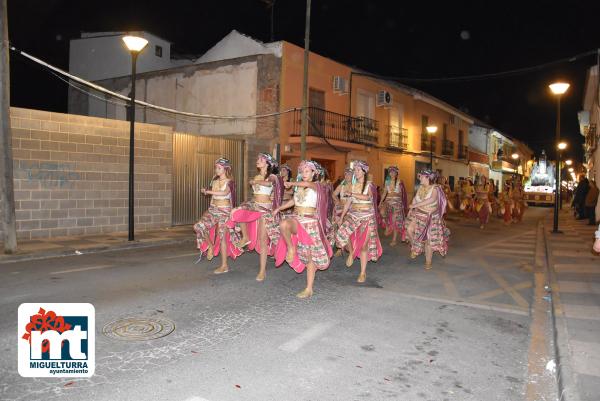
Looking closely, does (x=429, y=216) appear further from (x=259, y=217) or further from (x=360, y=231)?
(x=259, y=217)

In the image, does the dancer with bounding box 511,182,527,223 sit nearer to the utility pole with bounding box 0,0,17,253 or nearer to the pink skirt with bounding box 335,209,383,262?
the pink skirt with bounding box 335,209,383,262

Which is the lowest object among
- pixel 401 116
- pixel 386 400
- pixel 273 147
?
pixel 386 400

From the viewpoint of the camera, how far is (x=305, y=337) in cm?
470

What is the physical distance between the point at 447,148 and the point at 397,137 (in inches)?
311

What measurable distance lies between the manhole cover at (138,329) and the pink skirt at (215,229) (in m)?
2.63

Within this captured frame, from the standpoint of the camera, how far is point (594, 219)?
18922mm

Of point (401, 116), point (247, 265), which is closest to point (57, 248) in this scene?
point (247, 265)

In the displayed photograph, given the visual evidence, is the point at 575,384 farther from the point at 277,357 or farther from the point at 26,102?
the point at 26,102

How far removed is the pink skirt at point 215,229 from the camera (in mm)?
7582

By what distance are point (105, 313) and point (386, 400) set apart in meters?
3.33

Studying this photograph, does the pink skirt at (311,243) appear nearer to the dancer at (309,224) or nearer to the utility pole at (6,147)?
the dancer at (309,224)

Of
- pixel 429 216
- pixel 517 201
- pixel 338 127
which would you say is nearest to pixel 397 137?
pixel 338 127

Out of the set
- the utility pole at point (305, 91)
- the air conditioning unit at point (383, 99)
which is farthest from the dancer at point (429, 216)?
the air conditioning unit at point (383, 99)

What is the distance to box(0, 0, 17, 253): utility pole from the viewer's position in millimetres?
9008
